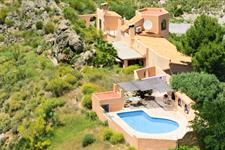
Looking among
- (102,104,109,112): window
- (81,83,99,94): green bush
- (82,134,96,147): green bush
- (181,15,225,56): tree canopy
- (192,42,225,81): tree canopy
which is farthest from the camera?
(181,15,225,56): tree canopy

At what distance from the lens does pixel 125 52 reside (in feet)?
152

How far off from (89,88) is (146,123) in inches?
216

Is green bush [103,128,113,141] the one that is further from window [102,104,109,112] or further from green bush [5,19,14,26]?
green bush [5,19,14,26]

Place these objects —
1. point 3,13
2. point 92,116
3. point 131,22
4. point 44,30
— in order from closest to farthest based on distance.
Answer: point 92,116, point 131,22, point 44,30, point 3,13

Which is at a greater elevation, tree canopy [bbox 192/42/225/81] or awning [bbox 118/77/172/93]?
tree canopy [bbox 192/42/225/81]

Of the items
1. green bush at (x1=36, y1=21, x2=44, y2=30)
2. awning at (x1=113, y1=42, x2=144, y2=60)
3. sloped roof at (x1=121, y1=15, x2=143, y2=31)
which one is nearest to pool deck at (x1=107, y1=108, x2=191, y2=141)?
awning at (x1=113, y1=42, x2=144, y2=60)

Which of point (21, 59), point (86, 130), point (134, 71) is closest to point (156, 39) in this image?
point (134, 71)

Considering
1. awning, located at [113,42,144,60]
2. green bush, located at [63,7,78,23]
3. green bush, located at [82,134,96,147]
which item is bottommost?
green bush, located at [82,134,96,147]

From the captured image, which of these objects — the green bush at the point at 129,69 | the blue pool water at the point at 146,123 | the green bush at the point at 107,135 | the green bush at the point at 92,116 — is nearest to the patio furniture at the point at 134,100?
the blue pool water at the point at 146,123

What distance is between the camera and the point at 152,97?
39938 mm

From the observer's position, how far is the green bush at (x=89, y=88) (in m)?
40.1

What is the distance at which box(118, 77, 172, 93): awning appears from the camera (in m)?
39.0

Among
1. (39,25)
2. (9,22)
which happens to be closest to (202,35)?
(39,25)

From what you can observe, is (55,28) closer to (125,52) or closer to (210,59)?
(125,52)
